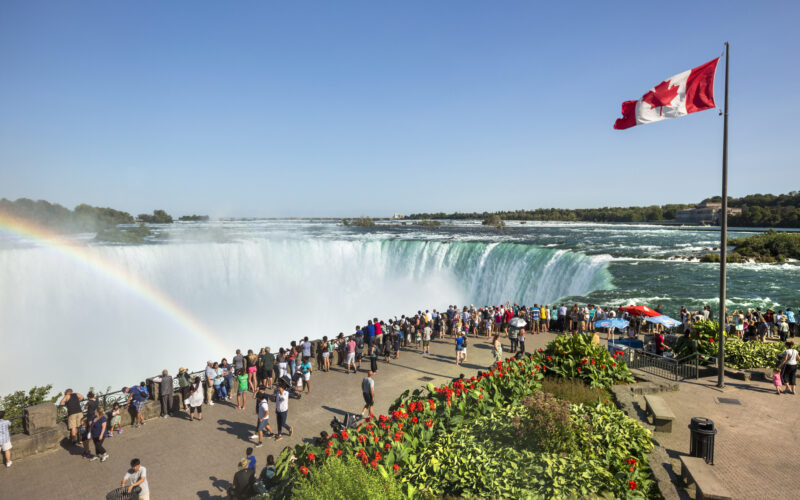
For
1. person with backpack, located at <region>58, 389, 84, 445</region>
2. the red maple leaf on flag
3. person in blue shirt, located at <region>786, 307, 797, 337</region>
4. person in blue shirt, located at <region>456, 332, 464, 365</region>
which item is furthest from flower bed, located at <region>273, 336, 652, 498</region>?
person in blue shirt, located at <region>786, 307, 797, 337</region>

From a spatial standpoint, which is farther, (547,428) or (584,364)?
(584,364)

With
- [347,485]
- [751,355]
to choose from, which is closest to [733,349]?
[751,355]

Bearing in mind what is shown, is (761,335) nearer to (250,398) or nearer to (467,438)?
(467,438)

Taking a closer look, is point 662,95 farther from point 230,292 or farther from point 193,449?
point 230,292

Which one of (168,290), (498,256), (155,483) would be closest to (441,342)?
(155,483)

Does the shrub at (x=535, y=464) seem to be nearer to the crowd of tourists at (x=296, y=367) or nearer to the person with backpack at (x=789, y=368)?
the crowd of tourists at (x=296, y=367)

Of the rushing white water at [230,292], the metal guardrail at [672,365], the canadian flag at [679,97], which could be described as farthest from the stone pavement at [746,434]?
the rushing white water at [230,292]
